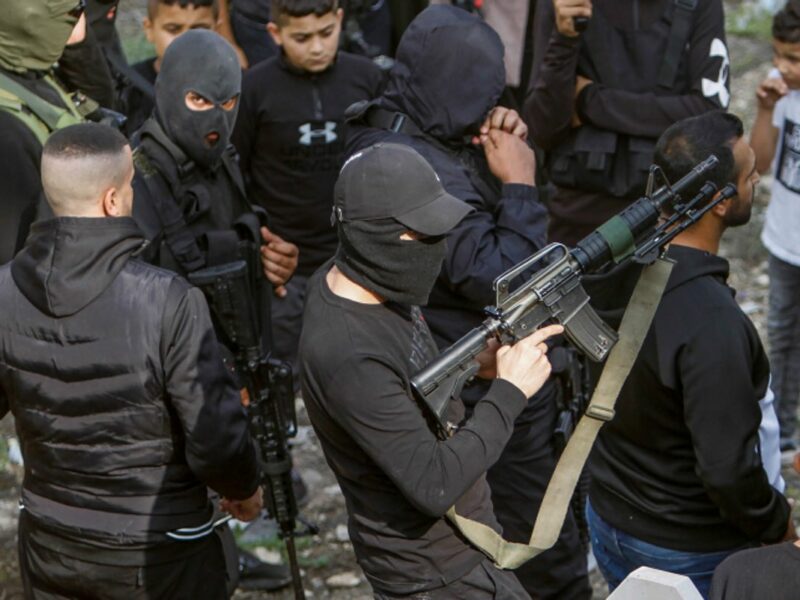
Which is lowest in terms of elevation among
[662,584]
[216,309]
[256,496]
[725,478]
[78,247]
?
[256,496]

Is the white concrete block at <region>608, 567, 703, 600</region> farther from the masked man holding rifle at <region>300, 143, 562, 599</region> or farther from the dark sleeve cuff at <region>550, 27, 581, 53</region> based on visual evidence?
the dark sleeve cuff at <region>550, 27, 581, 53</region>

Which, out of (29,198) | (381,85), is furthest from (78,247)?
(381,85)

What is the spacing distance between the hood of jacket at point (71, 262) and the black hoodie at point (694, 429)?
146 cm

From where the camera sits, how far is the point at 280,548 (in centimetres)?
498

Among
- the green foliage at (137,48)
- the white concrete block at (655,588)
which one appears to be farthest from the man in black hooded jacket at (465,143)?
Answer: the green foliage at (137,48)

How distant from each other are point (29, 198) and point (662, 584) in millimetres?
2684

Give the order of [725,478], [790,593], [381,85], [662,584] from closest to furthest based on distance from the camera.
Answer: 1. [662,584]
2. [790,593]
3. [725,478]
4. [381,85]

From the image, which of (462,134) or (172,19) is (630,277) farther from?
(172,19)

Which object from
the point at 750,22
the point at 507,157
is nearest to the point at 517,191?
the point at 507,157

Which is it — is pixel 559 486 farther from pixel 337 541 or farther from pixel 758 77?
pixel 758 77

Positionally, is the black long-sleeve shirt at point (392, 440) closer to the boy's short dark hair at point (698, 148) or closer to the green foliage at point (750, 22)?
the boy's short dark hair at point (698, 148)

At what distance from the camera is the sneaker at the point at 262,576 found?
4766mm

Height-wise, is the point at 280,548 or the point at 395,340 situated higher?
the point at 395,340

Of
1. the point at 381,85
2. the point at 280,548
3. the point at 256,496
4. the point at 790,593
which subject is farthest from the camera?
the point at 381,85
